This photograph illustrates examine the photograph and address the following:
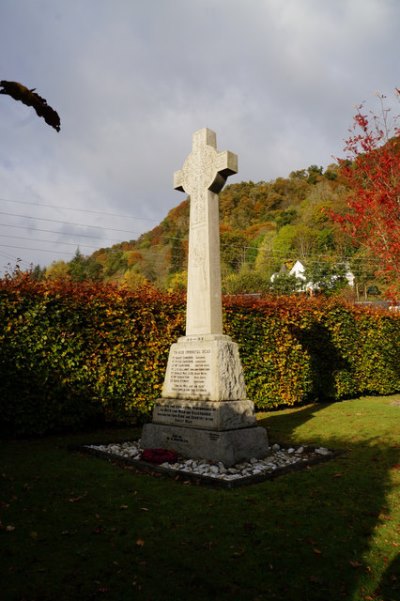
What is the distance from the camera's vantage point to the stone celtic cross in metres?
7.03

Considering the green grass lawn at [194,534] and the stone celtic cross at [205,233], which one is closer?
the green grass lawn at [194,534]

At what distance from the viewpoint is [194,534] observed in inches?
152

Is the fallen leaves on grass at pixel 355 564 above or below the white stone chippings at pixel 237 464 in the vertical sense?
below

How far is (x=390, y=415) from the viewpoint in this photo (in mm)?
10430

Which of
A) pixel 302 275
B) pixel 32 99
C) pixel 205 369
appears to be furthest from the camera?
pixel 302 275

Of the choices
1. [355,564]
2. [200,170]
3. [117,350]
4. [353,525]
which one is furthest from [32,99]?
[117,350]

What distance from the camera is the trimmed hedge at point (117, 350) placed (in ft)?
26.4

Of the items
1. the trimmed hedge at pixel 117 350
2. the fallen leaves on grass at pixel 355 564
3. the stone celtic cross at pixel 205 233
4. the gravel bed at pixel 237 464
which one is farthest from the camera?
the trimmed hedge at pixel 117 350

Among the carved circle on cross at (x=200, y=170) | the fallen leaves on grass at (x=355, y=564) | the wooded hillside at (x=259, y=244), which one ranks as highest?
the wooded hillside at (x=259, y=244)

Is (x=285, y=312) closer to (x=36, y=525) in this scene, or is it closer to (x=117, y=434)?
(x=117, y=434)

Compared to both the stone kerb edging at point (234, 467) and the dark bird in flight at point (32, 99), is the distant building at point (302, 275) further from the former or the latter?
the dark bird in flight at point (32, 99)

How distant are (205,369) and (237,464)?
1.46 meters

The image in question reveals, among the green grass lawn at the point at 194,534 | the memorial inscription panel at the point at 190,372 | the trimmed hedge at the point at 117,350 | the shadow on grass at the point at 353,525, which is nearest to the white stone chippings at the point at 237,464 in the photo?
the green grass lawn at the point at 194,534

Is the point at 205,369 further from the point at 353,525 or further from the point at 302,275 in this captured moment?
the point at 302,275
